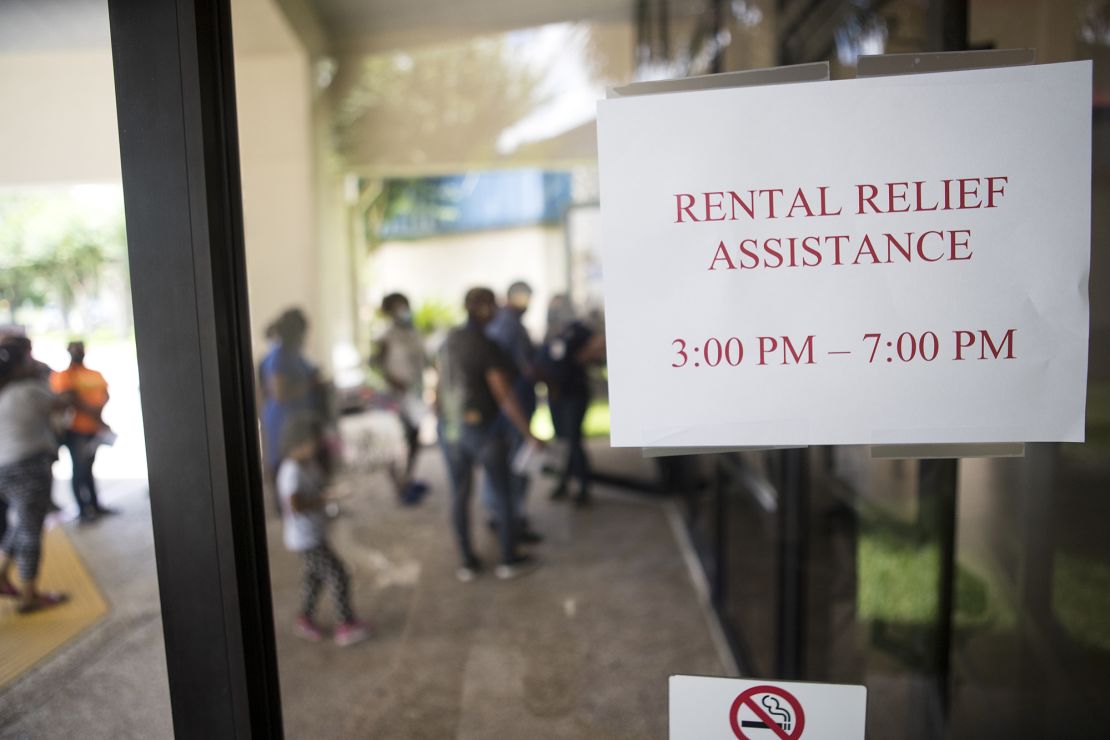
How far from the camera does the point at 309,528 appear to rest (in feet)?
10.6

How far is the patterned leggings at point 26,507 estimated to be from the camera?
1127mm

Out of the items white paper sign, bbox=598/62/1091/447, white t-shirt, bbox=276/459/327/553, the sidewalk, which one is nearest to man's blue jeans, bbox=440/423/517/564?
→ the sidewalk

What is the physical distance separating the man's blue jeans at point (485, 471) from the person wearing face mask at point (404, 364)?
1635mm

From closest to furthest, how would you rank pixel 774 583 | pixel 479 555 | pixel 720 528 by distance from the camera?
pixel 774 583 → pixel 720 528 → pixel 479 555

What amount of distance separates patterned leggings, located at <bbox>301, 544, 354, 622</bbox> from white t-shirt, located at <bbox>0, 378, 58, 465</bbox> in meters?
2.27

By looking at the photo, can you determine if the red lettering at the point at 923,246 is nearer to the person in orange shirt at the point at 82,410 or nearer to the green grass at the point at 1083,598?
Result: the green grass at the point at 1083,598

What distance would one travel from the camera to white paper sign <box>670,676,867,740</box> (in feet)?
3.29

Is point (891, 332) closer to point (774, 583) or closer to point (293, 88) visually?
point (774, 583)

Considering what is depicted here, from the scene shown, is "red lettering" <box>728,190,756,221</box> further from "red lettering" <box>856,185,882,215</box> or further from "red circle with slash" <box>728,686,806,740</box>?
"red circle with slash" <box>728,686,806,740</box>

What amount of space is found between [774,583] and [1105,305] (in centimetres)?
169

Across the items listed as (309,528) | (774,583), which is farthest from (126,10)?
(309,528)

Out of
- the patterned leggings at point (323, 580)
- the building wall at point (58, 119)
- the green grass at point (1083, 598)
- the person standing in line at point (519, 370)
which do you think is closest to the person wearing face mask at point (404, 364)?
the person standing in line at point (519, 370)

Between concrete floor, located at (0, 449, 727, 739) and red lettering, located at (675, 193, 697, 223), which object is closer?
red lettering, located at (675, 193, 697, 223)

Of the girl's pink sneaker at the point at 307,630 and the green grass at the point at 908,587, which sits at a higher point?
the green grass at the point at 908,587
